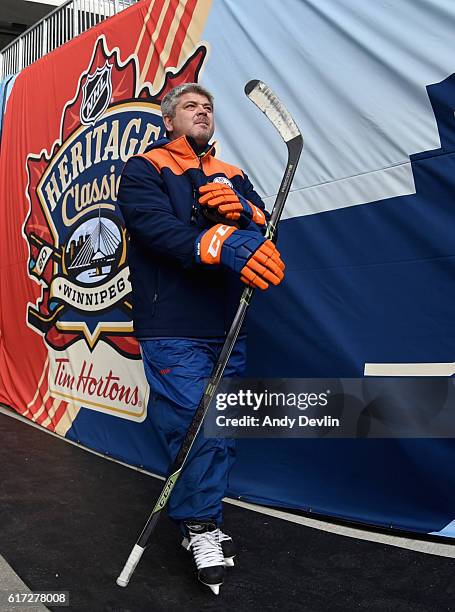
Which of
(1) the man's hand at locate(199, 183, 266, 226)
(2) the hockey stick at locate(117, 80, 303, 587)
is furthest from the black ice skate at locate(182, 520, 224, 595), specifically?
(1) the man's hand at locate(199, 183, 266, 226)

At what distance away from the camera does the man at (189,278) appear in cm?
223

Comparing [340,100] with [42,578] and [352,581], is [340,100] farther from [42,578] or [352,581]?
[42,578]

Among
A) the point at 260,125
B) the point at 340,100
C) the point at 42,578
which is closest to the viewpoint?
the point at 42,578

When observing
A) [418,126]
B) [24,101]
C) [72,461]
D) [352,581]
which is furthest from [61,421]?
[418,126]

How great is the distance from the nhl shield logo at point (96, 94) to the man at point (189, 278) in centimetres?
174

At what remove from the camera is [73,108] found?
4.46 metres

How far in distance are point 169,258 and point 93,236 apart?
81.6 inches

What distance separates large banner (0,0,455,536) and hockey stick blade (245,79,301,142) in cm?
49

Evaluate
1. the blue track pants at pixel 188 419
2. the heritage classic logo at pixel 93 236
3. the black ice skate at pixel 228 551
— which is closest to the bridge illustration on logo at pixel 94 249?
the heritage classic logo at pixel 93 236

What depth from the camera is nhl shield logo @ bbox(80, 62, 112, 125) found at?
4.12 metres

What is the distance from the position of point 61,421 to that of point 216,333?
8.05 ft

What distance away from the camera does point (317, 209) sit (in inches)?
117

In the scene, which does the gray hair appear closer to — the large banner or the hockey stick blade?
the hockey stick blade

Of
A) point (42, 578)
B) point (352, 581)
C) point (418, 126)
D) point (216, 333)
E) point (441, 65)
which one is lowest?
point (352, 581)
